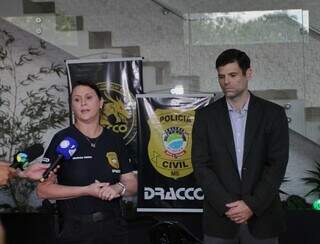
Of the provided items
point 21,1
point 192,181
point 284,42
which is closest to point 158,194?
point 192,181

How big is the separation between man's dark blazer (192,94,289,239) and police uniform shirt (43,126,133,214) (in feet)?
1.52

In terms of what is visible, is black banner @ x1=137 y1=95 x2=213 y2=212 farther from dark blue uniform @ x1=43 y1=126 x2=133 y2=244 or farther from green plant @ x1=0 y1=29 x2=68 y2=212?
dark blue uniform @ x1=43 y1=126 x2=133 y2=244

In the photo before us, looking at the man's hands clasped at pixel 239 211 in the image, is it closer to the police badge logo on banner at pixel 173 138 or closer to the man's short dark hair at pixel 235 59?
the man's short dark hair at pixel 235 59

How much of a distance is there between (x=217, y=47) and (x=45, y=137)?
188cm

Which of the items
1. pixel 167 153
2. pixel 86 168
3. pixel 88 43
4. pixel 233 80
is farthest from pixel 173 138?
pixel 86 168

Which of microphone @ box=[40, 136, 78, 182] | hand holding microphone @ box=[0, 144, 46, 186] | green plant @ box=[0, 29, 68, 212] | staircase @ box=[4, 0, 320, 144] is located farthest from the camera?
green plant @ box=[0, 29, 68, 212]

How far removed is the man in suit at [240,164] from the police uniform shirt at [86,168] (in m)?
0.46

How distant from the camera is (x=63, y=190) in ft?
8.54

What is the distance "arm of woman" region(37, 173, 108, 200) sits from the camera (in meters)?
2.56

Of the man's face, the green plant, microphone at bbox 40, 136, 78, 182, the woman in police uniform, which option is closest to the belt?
the woman in police uniform

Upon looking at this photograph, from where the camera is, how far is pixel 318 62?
5234 millimetres

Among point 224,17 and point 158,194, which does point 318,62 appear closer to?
point 224,17

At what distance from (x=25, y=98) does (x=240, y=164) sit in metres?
3.34

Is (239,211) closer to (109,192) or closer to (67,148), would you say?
(109,192)
